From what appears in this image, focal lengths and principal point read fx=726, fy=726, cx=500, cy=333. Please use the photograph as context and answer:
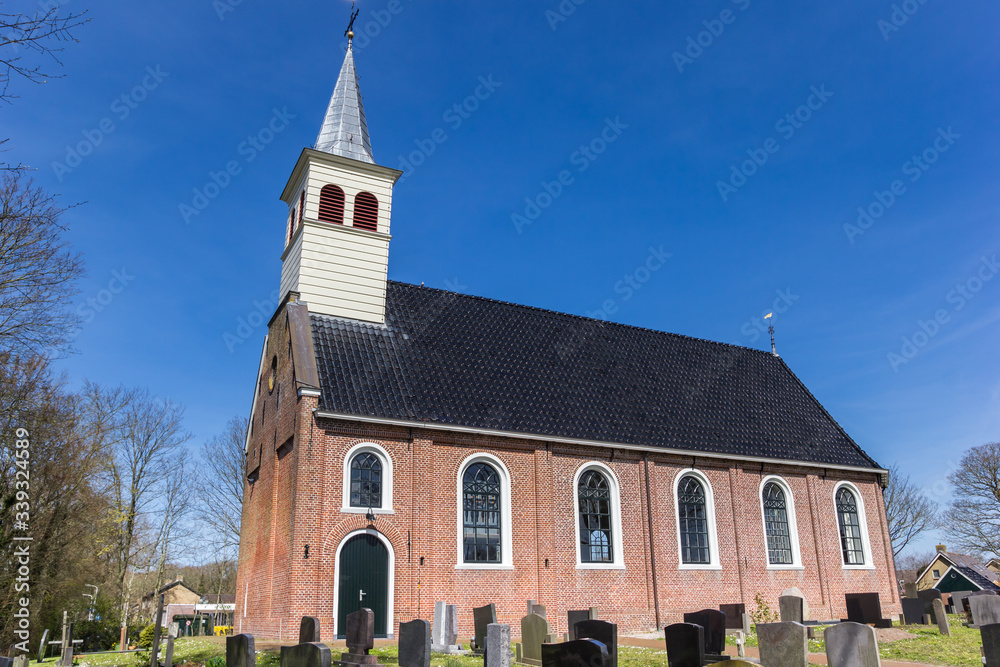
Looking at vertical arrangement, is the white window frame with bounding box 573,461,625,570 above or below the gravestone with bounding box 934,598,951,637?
above

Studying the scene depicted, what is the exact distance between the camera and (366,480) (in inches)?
724

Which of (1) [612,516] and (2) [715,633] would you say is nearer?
(2) [715,633]

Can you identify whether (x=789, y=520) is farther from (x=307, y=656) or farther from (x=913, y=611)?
(x=307, y=656)

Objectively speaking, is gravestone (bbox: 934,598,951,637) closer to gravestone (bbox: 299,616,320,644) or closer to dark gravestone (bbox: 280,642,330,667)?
gravestone (bbox: 299,616,320,644)

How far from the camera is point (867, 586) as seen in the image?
25.3 m

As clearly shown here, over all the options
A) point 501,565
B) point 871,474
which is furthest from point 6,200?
point 871,474

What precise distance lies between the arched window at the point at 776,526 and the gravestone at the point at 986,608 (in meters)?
7.39

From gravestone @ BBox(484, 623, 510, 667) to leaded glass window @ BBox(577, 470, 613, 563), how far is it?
1010cm

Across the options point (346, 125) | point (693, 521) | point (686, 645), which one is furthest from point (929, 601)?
point (346, 125)

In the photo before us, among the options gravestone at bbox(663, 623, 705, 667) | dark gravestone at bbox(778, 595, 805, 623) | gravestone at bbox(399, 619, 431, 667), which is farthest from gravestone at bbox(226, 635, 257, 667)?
dark gravestone at bbox(778, 595, 805, 623)

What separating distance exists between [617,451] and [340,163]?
40.7 feet

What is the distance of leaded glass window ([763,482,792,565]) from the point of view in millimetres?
24000

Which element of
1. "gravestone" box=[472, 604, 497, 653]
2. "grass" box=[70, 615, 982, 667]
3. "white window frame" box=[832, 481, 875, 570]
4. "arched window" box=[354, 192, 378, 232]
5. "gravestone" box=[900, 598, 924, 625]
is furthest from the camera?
"white window frame" box=[832, 481, 875, 570]

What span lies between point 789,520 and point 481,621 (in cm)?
1354
